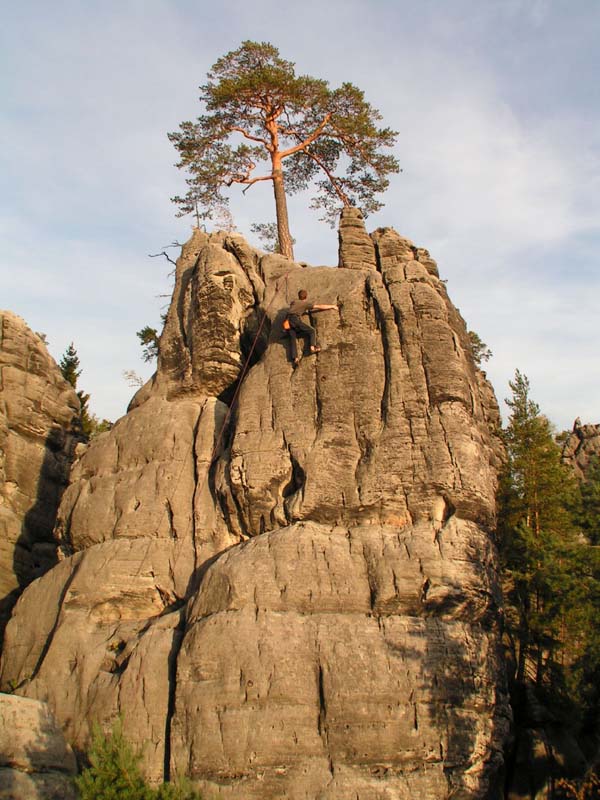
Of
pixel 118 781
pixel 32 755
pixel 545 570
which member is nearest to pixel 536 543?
pixel 545 570

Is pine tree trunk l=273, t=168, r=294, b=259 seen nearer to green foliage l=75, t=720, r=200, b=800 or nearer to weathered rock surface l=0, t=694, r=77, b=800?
weathered rock surface l=0, t=694, r=77, b=800

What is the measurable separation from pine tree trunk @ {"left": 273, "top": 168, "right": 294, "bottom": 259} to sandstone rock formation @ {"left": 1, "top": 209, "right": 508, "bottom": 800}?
7871 millimetres

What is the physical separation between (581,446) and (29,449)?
23.3 m

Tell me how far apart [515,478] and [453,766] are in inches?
498

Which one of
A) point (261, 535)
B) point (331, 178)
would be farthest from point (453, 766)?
point (331, 178)

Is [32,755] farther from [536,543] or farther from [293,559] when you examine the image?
[536,543]

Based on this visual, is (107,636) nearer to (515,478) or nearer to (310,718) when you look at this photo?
(310,718)

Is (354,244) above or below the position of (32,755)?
above

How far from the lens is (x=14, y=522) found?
28.5 meters

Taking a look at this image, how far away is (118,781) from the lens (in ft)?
53.4

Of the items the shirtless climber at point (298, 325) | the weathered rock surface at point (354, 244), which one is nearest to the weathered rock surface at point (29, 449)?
the shirtless climber at point (298, 325)

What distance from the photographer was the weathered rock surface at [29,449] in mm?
27844

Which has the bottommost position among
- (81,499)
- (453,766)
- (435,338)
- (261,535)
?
(453,766)

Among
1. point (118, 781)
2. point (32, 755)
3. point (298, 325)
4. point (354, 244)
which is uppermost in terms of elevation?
point (354, 244)
